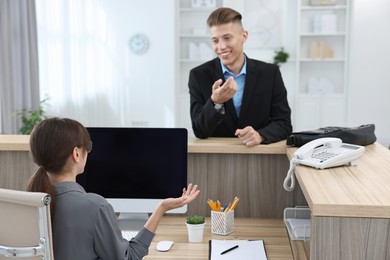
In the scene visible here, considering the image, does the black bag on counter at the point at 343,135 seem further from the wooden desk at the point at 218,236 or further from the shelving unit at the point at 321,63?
the shelving unit at the point at 321,63

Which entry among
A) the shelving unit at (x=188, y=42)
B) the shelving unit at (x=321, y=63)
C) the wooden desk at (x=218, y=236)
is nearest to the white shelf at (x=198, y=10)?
the shelving unit at (x=188, y=42)

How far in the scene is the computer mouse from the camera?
1.76m

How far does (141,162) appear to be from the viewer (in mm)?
1970

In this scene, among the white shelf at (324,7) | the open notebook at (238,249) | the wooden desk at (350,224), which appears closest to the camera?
the wooden desk at (350,224)

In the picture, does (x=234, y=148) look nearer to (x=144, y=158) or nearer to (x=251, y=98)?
(x=144, y=158)

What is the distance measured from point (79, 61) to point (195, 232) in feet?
18.3

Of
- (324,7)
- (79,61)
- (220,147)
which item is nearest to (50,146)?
(220,147)

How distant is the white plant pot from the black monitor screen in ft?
0.58

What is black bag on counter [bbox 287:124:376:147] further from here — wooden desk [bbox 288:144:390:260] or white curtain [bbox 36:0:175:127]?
white curtain [bbox 36:0:175:127]

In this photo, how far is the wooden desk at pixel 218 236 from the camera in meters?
1.72

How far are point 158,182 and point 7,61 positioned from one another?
180 inches

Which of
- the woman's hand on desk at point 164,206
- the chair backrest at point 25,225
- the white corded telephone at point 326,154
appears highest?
the white corded telephone at point 326,154

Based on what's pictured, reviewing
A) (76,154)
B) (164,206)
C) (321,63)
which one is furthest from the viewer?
(321,63)

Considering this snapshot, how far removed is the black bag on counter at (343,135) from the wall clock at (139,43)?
5339mm
